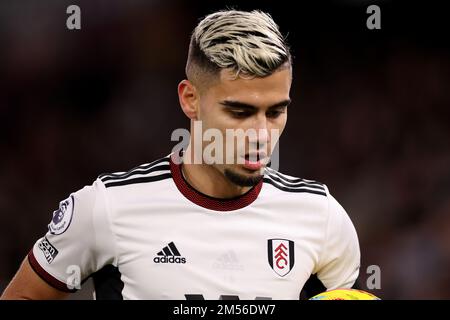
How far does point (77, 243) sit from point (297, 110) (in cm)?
382

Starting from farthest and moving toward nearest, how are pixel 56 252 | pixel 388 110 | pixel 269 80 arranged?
pixel 388 110, pixel 56 252, pixel 269 80

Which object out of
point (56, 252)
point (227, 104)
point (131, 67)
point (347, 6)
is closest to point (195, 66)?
point (227, 104)

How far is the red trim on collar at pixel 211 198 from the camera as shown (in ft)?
12.5

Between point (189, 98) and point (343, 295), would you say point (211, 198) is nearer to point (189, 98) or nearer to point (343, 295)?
point (189, 98)

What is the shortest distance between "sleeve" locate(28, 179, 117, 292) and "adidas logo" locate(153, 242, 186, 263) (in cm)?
20

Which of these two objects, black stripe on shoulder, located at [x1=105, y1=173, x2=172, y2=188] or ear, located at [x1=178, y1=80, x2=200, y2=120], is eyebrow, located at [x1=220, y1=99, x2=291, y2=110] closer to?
ear, located at [x1=178, y1=80, x2=200, y2=120]

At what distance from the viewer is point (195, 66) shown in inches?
146

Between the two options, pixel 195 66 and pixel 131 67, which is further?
pixel 131 67

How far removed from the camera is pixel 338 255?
12.8 feet

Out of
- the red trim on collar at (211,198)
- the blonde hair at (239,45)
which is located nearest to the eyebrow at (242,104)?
the blonde hair at (239,45)

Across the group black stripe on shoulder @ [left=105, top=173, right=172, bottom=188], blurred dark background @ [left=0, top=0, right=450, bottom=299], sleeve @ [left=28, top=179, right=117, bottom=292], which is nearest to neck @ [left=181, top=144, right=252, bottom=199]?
black stripe on shoulder @ [left=105, top=173, right=172, bottom=188]

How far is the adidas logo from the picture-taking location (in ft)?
12.0
